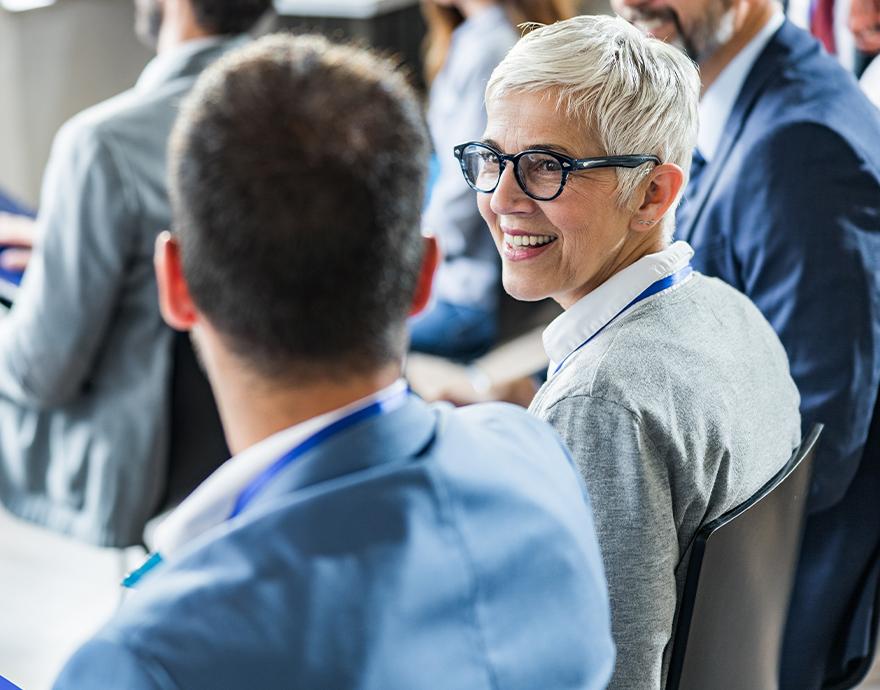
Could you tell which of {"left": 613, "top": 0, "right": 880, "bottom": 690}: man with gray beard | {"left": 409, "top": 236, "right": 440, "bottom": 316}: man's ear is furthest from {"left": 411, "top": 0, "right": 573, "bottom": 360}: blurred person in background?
{"left": 409, "top": 236, "right": 440, "bottom": 316}: man's ear

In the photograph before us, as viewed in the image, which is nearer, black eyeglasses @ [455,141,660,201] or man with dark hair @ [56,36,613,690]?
man with dark hair @ [56,36,613,690]

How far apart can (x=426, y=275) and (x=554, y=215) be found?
18.5 inches

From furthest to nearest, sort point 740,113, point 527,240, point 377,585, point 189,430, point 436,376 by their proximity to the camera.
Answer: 1. point 436,376
2. point 189,430
3. point 740,113
4. point 527,240
5. point 377,585

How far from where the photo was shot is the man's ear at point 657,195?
4.60 ft

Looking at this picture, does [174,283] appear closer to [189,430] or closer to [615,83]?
[615,83]

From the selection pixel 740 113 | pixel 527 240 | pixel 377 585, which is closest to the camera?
pixel 377 585

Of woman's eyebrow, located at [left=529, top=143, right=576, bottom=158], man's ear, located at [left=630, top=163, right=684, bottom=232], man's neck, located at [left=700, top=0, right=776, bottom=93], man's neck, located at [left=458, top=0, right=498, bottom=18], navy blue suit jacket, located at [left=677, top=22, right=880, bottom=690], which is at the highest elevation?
woman's eyebrow, located at [left=529, top=143, right=576, bottom=158]

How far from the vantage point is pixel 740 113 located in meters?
1.83

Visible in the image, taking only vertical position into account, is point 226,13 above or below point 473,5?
above

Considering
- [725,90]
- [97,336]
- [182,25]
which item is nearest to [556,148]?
[725,90]

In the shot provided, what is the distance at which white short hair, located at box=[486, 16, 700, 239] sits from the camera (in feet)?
4.46

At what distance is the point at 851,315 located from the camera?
1.69 meters

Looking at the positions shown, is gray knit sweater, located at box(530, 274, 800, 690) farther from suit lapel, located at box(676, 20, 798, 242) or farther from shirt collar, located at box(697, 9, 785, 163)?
shirt collar, located at box(697, 9, 785, 163)

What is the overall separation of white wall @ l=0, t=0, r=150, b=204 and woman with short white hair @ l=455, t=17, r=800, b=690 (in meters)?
2.74
